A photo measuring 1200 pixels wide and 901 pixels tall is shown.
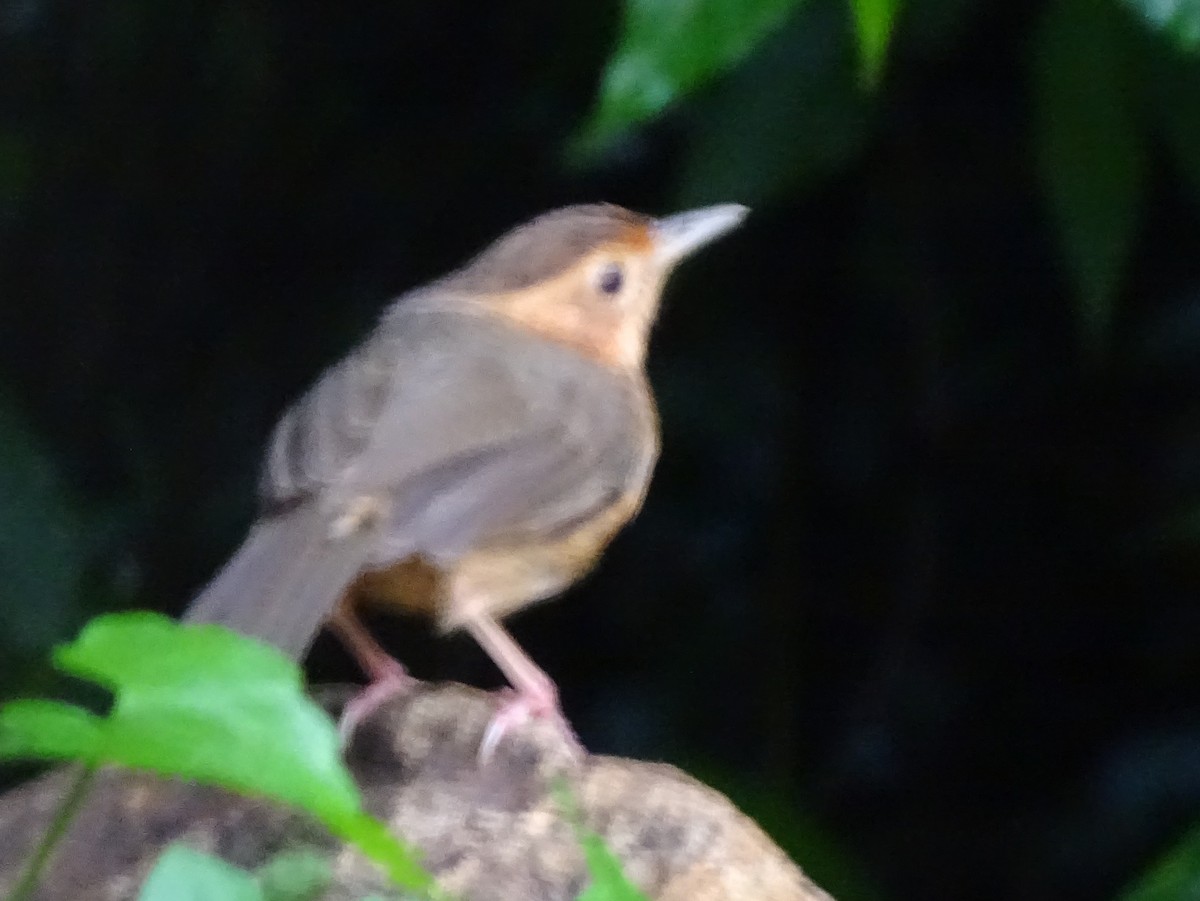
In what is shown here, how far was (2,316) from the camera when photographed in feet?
10.7

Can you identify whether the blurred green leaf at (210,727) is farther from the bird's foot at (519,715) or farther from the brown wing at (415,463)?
the bird's foot at (519,715)

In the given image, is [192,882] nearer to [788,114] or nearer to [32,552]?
[32,552]

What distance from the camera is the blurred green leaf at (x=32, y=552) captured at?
2.57m

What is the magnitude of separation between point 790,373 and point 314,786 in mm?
2409

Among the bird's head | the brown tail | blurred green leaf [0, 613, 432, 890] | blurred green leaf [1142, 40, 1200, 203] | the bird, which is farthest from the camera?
the bird's head

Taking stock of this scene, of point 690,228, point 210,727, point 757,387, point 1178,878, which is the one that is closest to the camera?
point 210,727

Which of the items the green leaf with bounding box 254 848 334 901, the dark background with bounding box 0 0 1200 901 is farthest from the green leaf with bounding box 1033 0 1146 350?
the green leaf with bounding box 254 848 334 901

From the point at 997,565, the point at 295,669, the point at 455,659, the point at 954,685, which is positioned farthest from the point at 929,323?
the point at 295,669

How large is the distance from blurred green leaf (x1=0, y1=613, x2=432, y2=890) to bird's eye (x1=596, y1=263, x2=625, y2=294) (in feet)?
5.87

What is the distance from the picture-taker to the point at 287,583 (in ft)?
6.52

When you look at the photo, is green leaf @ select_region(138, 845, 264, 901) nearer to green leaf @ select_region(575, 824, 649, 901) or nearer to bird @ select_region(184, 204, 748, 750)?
green leaf @ select_region(575, 824, 649, 901)

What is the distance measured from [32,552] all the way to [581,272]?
3.60 ft

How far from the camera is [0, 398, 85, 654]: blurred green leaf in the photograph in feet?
8.43

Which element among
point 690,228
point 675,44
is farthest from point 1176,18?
point 690,228
